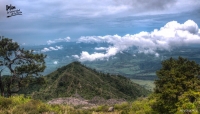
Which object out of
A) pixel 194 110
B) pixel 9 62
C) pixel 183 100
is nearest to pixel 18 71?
pixel 9 62

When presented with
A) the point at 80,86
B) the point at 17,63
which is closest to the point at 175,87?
the point at 17,63

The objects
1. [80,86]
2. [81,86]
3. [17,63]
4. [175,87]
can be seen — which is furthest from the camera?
[81,86]

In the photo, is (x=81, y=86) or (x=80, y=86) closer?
(x=80, y=86)

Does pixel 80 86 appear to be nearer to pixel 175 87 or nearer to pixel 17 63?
pixel 17 63

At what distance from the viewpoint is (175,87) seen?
82.6 feet

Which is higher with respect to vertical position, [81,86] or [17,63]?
[17,63]

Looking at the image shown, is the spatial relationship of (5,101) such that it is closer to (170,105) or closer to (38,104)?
(38,104)

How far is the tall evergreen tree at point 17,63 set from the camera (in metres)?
32.5

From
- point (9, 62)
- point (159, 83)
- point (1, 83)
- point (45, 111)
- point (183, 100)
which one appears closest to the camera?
point (45, 111)

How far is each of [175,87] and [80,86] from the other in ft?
310

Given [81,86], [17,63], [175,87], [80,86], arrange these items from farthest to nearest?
[81,86], [80,86], [17,63], [175,87]

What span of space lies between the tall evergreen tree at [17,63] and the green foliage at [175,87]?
1852 cm

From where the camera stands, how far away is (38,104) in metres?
17.9

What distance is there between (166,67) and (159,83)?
4.89 m
